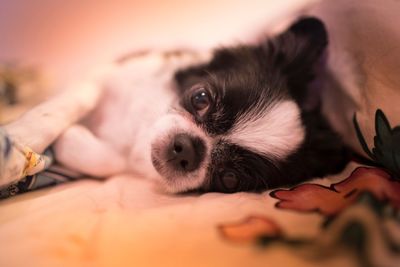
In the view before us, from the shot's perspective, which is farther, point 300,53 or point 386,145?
point 300,53

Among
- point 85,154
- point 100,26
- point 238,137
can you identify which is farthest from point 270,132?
point 100,26

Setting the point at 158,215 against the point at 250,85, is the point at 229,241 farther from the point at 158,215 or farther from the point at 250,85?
the point at 250,85

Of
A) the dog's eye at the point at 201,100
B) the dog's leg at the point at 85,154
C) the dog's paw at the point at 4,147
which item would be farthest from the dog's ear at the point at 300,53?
the dog's paw at the point at 4,147

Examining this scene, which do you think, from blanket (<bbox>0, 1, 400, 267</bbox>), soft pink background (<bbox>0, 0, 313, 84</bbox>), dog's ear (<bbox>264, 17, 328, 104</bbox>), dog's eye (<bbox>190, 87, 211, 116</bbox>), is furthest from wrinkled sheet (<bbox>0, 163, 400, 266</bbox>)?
soft pink background (<bbox>0, 0, 313, 84</bbox>)

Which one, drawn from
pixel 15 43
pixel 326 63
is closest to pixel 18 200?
pixel 326 63

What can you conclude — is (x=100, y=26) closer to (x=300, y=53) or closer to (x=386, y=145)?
(x=300, y=53)

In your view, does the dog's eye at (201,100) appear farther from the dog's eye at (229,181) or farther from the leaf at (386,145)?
the leaf at (386,145)

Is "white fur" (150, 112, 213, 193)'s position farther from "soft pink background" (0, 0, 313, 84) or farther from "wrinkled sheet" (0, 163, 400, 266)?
"soft pink background" (0, 0, 313, 84)

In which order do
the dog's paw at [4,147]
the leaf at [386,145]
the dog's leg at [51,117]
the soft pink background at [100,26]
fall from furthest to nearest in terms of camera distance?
the soft pink background at [100,26], the dog's leg at [51,117], the leaf at [386,145], the dog's paw at [4,147]
